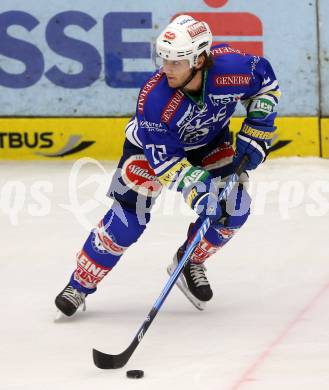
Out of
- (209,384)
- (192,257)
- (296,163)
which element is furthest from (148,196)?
(296,163)

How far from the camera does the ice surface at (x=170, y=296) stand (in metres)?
4.41

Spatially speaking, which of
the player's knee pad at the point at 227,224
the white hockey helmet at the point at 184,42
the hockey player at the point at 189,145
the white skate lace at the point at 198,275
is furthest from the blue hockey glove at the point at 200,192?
the white skate lace at the point at 198,275

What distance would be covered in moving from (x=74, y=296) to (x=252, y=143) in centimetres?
A: 104

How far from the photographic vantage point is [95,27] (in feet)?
27.9

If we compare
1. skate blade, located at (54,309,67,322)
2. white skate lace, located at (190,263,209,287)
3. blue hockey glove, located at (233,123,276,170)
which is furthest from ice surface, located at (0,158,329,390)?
blue hockey glove, located at (233,123,276,170)

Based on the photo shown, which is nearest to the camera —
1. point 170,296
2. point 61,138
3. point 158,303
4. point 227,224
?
point 158,303

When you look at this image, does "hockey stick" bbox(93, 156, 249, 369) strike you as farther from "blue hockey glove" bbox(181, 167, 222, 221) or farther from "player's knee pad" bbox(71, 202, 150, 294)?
"player's knee pad" bbox(71, 202, 150, 294)

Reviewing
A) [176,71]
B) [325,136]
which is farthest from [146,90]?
[325,136]

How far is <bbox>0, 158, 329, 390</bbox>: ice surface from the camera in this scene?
4.41m

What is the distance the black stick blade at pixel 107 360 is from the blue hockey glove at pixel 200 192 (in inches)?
28.7

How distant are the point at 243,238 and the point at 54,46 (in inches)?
104

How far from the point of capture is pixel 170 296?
5.64 m

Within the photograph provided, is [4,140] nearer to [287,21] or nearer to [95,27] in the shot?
[95,27]

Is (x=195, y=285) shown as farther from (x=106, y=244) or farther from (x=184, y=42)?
(x=184, y=42)
